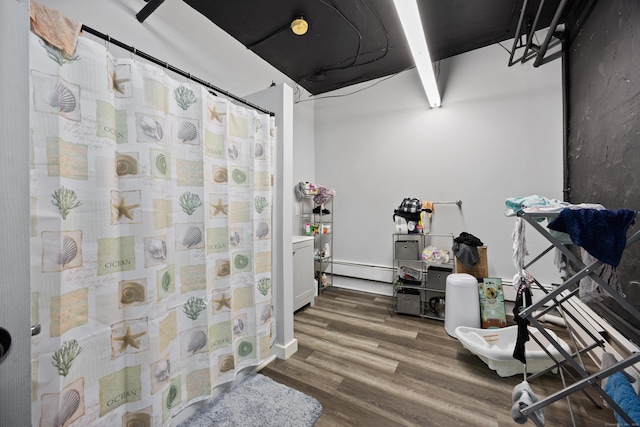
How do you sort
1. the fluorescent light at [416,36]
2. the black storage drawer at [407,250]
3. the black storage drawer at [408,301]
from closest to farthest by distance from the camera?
1. the fluorescent light at [416,36]
2. the black storage drawer at [408,301]
3. the black storage drawer at [407,250]

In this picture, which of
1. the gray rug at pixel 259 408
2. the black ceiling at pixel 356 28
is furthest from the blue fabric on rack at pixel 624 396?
the black ceiling at pixel 356 28

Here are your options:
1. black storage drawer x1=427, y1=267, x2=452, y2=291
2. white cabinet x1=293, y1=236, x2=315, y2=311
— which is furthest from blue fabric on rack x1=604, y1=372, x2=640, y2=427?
white cabinet x1=293, y1=236, x2=315, y2=311

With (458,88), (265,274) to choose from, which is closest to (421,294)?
(265,274)

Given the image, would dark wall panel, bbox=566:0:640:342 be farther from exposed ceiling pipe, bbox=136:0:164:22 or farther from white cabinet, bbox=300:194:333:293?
exposed ceiling pipe, bbox=136:0:164:22

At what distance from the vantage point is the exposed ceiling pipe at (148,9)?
178 centimetres

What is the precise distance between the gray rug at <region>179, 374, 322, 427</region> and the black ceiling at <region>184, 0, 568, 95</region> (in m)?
3.00

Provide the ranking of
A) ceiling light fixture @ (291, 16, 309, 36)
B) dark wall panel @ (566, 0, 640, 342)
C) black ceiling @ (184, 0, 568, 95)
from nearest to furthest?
dark wall panel @ (566, 0, 640, 342) → black ceiling @ (184, 0, 568, 95) → ceiling light fixture @ (291, 16, 309, 36)

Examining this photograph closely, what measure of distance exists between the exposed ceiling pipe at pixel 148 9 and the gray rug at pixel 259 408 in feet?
8.97

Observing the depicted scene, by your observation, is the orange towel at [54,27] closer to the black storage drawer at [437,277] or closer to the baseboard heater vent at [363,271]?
the black storage drawer at [437,277]

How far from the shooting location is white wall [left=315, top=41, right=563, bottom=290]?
257 centimetres

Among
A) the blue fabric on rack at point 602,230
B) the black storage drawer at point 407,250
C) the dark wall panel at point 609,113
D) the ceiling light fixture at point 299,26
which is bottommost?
the black storage drawer at point 407,250

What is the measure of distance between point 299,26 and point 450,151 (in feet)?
7.09

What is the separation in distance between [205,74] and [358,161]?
214 cm

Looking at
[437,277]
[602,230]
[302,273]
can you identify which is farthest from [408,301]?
[602,230]
